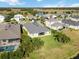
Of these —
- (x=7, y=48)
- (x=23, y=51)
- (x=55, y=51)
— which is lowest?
(x=55, y=51)

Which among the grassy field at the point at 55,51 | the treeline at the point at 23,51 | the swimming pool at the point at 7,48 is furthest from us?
the swimming pool at the point at 7,48

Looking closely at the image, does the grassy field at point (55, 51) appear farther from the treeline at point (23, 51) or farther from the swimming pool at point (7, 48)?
the swimming pool at point (7, 48)

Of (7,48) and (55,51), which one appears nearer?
(7,48)

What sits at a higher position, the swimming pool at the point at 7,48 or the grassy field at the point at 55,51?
the swimming pool at the point at 7,48

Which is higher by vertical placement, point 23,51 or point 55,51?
point 23,51

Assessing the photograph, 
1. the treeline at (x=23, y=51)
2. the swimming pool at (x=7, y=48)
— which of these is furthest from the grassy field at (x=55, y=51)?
the swimming pool at (x=7, y=48)

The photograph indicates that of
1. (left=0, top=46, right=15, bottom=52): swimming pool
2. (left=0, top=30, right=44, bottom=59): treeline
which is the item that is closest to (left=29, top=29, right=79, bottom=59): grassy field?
(left=0, top=30, right=44, bottom=59): treeline

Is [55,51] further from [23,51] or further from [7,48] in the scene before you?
[7,48]

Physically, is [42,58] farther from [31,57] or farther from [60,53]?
[60,53]

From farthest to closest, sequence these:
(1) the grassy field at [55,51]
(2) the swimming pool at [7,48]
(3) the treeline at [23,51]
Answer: (2) the swimming pool at [7,48] < (1) the grassy field at [55,51] < (3) the treeline at [23,51]

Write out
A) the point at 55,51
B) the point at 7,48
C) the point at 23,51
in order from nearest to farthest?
the point at 23,51 < the point at 7,48 < the point at 55,51

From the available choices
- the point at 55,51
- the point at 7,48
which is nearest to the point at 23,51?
the point at 7,48

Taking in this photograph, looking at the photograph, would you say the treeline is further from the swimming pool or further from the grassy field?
the swimming pool
